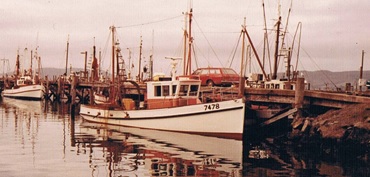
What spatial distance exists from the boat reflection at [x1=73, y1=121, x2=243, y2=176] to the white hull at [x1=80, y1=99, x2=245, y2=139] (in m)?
0.65

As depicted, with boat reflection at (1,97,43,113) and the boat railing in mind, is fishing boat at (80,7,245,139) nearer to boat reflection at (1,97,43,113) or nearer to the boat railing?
the boat railing

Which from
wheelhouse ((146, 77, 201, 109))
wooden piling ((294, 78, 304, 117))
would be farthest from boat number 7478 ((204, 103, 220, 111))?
wooden piling ((294, 78, 304, 117))

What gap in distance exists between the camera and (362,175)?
1994 centimetres

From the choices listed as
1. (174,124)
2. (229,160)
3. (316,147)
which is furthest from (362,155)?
(174,124)

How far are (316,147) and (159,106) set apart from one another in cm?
Result: 1155

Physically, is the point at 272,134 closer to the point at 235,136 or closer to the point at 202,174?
the point at 235,136

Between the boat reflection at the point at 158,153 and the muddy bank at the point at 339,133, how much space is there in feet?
12.6

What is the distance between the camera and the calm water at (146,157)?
2019 centimetres

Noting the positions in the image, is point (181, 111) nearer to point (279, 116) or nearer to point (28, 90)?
point (279, 116)

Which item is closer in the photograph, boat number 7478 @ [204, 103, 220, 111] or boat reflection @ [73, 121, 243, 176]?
boat reflection @ [73, 121, 243, 176]

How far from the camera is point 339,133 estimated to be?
26109 millimetres

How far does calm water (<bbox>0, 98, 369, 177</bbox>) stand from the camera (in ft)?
66.2

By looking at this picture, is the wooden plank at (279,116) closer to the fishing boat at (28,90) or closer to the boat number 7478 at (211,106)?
the boat number 7478 at (211,106)

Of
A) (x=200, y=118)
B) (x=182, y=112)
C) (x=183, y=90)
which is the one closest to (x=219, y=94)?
(x=183, y=90)
